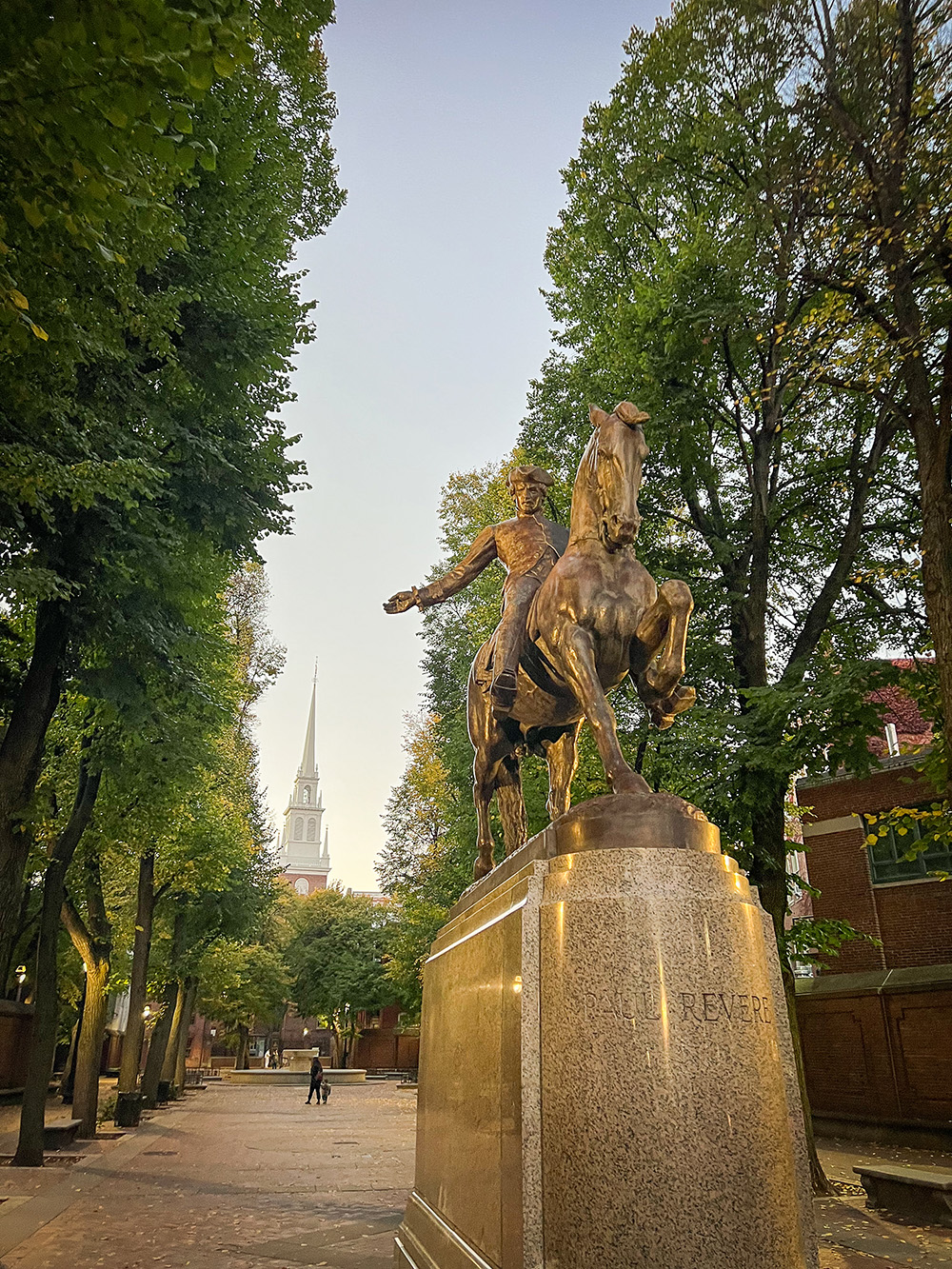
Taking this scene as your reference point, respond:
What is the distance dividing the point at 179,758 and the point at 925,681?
1105 centimetres

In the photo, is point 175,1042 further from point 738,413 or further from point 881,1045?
point 738,413

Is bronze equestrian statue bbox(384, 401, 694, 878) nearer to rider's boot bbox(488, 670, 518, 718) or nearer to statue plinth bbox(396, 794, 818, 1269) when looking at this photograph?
rider's boot bbox(488, 670, 518, 718)

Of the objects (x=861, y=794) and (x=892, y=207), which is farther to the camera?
(x=861, y=794)

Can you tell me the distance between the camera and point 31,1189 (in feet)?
37.9

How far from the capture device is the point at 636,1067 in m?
4.01

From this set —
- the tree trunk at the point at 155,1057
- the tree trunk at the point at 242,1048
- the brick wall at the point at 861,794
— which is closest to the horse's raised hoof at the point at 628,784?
the brick wall at the point at 861,794

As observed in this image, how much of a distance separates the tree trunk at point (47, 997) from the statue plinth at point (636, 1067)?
445 inches

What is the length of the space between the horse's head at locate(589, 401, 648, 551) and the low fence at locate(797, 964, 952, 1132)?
17.2 metres

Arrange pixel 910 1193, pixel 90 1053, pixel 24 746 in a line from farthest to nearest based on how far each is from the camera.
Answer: pixel 90 1053 → pixel 24 746 → pixel 910 1193

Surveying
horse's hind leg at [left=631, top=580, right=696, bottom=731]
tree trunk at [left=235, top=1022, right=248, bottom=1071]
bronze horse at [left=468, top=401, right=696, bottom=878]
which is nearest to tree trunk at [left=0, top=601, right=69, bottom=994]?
bronze horse at [left=468, top=401, right=696, bottom=878]

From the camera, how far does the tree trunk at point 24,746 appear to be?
10.4 m

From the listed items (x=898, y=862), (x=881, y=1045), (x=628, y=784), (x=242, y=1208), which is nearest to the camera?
(x=628, y=784)

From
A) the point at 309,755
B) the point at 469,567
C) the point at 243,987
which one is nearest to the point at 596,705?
the point at 469,567

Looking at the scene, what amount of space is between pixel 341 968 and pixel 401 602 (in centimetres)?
5424
